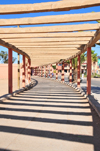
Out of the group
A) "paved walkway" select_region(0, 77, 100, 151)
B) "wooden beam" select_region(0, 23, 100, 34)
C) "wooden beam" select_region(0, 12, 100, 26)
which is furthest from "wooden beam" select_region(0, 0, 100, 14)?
"paved walkway" select_region(0, 77, 100, 151)

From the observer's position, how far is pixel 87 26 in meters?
5.64

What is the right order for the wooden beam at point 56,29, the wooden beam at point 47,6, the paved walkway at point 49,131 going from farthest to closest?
A: the wooden beam at point 56,29 < the wooden beam at point 47,6 < the paved walkway at point 49,131

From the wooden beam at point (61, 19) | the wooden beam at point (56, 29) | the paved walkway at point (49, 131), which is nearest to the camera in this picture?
the paved walkway at point (49, 131)

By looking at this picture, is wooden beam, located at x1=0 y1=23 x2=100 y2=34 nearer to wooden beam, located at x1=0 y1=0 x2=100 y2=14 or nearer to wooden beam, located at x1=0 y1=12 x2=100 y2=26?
wooden beam, located at x1=0 y1=12 x2=100 y2=26

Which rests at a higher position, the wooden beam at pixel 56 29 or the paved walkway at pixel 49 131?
the wooden beam at pixel 56 29

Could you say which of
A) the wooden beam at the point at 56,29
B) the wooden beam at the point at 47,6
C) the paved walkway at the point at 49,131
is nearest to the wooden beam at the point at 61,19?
the wooden beam at the point at 47,6

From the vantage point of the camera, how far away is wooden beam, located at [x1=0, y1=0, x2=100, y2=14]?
374 centimetres

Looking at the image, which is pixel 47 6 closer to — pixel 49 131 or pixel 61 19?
pixel 61 19

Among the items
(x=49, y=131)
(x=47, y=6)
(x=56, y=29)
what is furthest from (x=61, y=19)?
(x=49, y=131)

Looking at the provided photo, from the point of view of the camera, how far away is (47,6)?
3936 mm

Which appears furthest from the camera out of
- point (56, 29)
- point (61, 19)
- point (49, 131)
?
point (56, 29)

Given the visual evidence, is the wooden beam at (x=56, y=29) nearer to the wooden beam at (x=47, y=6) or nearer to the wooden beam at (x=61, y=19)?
the wooden beam at (x=61, y=19)

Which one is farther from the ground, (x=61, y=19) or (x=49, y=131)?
(x=61, y=19)

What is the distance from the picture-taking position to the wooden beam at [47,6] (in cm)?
374
